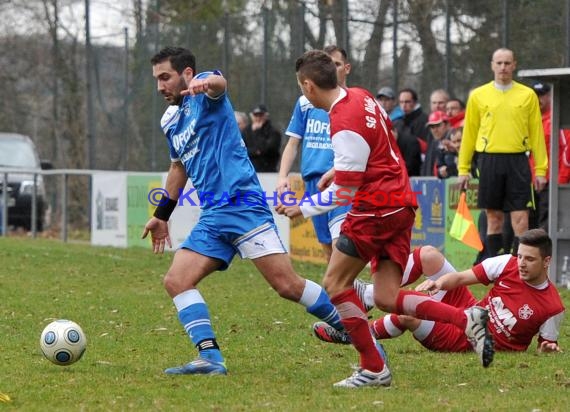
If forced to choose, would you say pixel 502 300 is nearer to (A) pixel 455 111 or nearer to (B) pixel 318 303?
(B) pixel 318 303

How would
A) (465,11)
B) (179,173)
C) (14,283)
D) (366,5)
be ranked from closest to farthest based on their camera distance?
1. (179,173)
2. (14,283)
3. (465,11)
4. (366,5)

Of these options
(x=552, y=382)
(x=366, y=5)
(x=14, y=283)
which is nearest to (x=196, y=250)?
(x=552, y=382)

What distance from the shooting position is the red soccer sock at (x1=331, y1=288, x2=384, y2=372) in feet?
22.9

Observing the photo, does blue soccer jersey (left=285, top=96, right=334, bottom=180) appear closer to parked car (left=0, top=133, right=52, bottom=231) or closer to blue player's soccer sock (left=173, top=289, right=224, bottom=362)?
blue player's soccer sock (left=173, top=289, right=224, bottom=362)

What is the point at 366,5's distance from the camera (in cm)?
1756

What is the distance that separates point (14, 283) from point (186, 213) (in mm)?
5289

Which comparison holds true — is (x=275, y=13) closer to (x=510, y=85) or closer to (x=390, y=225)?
(x=510, y=85)

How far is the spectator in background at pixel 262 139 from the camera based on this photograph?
17.7 metres

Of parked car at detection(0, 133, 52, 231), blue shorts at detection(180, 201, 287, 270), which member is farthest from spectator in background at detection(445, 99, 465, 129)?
parked car at detection(0, 133, 52, 231)

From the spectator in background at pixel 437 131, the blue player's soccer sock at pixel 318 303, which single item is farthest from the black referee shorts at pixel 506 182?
the blue player's soccer sock at pixel 318 303

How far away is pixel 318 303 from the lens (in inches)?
301

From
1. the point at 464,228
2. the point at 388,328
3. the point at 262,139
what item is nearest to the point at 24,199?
the point at 262,139

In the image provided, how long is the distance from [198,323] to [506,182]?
552 cm

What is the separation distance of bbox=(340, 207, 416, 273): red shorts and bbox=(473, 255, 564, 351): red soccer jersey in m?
1.27
